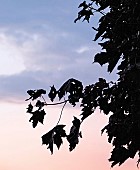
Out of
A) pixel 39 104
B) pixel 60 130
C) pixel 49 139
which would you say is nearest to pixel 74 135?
pixel 60 130

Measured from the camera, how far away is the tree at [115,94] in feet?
11.5

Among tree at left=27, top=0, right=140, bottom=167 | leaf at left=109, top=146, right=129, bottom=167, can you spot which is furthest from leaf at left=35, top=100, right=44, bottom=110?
leaf at left=109, top=146, right=129, bottom=167

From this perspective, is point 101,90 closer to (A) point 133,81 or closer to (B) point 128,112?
(B) point 128,112

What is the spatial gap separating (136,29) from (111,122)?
93 cm

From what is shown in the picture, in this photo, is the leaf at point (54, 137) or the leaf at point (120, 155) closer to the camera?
the leaf at point (54, 137)

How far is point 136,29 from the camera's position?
3623mm

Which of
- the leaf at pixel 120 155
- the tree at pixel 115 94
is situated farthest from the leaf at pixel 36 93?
the leaf at pixel 120 155

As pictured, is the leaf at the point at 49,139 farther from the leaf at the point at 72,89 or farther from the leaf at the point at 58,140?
the leaf at the point at 72,89

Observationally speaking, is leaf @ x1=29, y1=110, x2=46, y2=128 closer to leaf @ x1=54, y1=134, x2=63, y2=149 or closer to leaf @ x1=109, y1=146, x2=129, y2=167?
leaf @ x1=54, y1=134, x2=63, y2=149

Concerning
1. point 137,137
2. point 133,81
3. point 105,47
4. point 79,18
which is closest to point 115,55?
point 105,47

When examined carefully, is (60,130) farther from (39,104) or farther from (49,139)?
(39,104)

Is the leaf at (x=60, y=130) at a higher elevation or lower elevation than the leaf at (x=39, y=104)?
lower

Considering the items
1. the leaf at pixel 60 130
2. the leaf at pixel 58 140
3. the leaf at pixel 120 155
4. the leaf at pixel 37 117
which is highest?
the leaf at pixel 37 117

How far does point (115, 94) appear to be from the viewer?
3.79 m
